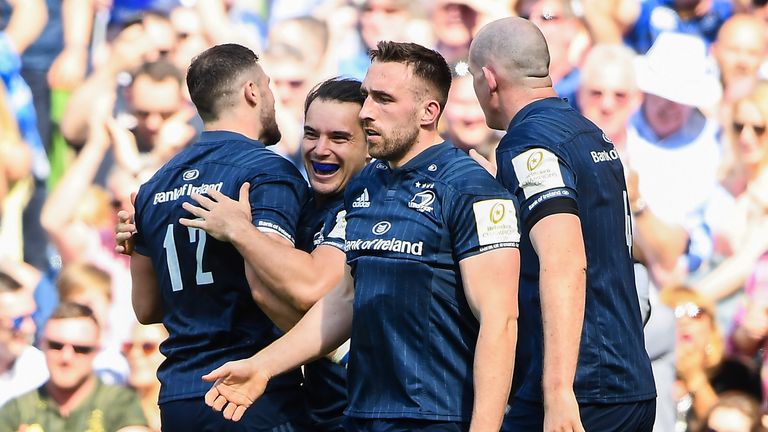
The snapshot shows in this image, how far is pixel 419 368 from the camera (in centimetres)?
353

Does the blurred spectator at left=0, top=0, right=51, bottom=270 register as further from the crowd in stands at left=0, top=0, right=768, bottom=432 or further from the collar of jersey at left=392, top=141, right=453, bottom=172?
the collar of jersey at left=392, top=141, right=453, bottom=172

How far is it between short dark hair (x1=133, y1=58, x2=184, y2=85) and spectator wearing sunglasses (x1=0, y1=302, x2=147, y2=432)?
1.42m

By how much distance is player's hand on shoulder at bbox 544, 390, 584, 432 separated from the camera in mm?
3506

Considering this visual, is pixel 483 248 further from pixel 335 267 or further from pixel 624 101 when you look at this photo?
pixel 624 101

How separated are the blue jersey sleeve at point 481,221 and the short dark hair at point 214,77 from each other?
1.07 m

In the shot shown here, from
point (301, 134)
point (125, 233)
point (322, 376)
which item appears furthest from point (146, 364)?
point (322, 376)

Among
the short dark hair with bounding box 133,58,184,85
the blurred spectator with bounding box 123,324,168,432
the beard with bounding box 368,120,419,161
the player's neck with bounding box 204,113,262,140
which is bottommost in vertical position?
the blurred spectator with bounding box 123,324,168,432

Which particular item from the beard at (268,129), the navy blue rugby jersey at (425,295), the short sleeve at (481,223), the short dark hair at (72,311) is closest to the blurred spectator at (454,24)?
the short dark hair at (72,311)

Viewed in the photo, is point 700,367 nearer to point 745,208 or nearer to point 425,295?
point 745,208

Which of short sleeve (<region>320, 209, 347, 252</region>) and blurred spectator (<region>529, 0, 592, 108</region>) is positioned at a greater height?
blurred spectator (<region>529, 0, 592, 108</region>)

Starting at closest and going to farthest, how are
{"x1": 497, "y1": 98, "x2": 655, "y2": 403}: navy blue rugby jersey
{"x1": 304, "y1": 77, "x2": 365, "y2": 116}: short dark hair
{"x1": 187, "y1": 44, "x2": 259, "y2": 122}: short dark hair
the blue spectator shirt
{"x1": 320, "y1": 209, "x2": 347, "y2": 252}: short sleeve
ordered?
{"x1": 497, "y1": 98, "x2": 655, "y2": 403}: navy blue rugby jersey → {"x1": 320, "y1": 209, "x2": 347, "y2": 252}: short sleeve → {"x1": 187, "y1": 44, "x2": 259, "y2": 122}: short dark hair → {"x1": 304, "y1": 77, "x2": 365, "y2": 116}: short dark hair → the blue spectator shirt

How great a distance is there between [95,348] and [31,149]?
1.27 m

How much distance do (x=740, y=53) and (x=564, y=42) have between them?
0.98m

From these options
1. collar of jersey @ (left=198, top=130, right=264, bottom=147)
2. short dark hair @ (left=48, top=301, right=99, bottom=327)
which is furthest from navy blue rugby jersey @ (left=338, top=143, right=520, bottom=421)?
short dark hair @ (left=48, top=301, right=99, bottom=327)
